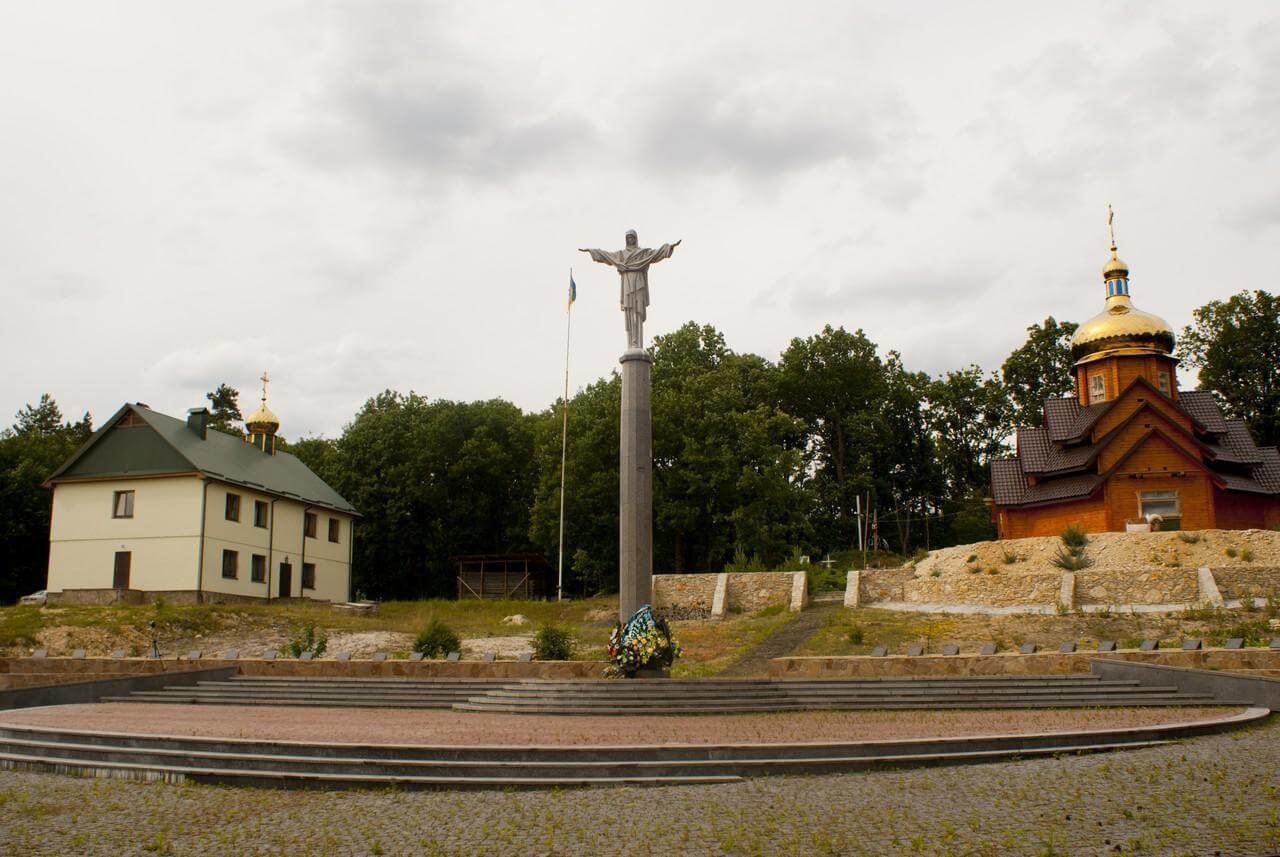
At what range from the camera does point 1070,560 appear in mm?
28656

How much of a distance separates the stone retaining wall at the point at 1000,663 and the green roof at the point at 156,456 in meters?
24.6

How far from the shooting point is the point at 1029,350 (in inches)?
2153

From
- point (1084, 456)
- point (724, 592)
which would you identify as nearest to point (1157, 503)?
point (1084, 456)

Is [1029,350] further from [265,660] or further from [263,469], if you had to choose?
[265,660]

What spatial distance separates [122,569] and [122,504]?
7.78ft

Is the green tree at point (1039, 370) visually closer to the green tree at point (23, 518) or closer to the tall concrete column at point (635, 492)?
the tall concrete column at point (635, 492)

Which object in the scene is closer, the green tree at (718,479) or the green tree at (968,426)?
the green tree at (718,479)

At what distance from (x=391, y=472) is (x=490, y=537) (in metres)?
5.99

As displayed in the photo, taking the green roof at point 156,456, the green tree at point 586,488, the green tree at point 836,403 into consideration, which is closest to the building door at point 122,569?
the green roof at point 156,456

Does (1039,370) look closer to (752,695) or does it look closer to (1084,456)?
(1084,456)

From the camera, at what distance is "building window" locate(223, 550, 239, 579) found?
3628 cm

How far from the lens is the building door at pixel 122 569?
35.2 metres

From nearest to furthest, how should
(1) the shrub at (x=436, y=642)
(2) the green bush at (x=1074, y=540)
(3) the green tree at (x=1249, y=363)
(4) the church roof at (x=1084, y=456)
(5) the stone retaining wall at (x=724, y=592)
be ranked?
(1) the shrub at (x=436, y=642) < (2) the green bush at (x=1074, y=540) < (5) the stone retaining wall at (x=724, y=592) < (4) the church roof at (x=1084, y=456) < (3) the green tree at (x=1249, y=363)

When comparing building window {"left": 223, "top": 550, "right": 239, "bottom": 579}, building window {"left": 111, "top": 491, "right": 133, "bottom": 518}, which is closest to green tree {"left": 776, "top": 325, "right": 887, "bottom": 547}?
building window {"left": 223, "top": 550, "right": 239, "bottom": 579}
